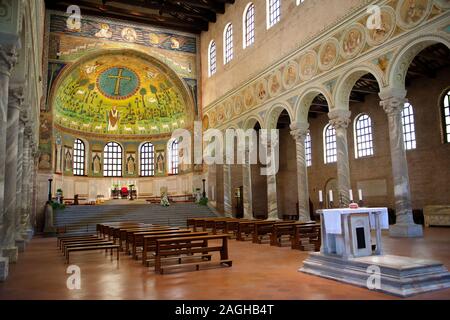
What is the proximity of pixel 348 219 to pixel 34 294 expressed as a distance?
224 inches

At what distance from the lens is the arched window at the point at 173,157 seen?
105 ft

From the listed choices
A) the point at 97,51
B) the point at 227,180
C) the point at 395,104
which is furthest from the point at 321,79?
the point at 97,51

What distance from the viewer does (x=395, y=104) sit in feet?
45.7

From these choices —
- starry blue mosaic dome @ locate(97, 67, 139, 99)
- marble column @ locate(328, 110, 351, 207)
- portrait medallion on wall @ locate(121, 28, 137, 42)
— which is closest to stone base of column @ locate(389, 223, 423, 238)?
marble column @ locate(328, 110, 351, 207)

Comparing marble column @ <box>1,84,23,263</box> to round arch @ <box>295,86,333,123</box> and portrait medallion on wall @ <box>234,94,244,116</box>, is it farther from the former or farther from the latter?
portrait medallion on wall @ <box>234,94,244,116</box>

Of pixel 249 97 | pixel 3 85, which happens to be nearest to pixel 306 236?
pixel 3 85

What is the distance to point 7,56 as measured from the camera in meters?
7.89

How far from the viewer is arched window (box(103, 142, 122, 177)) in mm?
32562

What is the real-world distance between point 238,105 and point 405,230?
542 inches

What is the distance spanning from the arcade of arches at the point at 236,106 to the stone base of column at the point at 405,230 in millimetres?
39

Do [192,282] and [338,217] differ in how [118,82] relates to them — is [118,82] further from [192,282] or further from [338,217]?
[338,217]

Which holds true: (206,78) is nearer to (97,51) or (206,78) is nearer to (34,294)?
(97,51)

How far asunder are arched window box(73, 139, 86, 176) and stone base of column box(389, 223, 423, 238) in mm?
24771

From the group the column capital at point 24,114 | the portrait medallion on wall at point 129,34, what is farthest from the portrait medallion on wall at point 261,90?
the column capital at point 24,114
